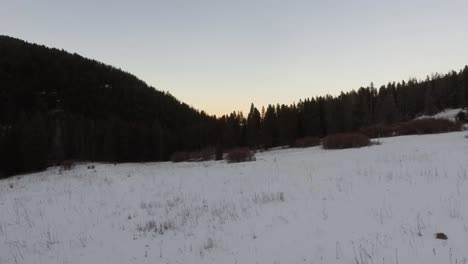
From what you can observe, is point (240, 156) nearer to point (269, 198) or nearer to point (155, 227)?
point (269, 198)

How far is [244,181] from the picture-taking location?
15.0m

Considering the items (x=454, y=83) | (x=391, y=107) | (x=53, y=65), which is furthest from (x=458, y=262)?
(x=53, y=65)

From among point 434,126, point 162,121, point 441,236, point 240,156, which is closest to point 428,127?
point 434,126

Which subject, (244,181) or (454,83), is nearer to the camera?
(244,181)

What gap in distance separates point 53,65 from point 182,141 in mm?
95503

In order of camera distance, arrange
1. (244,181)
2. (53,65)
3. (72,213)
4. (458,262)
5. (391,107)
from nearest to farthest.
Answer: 1. (458,262)
2. (72,213)
3. (244,181)
4. (391,107)
5. (53,65)

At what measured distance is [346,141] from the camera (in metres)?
27.7

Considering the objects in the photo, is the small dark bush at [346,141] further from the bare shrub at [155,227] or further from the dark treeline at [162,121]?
the dark treeline at [162,121]

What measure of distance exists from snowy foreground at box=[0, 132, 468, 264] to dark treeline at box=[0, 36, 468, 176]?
3606cm

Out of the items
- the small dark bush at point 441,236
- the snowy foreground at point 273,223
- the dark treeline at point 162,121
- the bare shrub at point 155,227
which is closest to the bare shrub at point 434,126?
the snowy foreground at point 273,223

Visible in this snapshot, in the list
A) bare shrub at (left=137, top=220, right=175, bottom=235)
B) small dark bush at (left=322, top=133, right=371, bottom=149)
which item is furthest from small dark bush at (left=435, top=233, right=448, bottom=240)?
small dark bush at (left=322, top=133, right=371, bottom=149)

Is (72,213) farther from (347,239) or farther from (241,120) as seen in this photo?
(241,120)

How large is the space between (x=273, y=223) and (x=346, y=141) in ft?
69.0

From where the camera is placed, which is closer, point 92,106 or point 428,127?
point 428,127
